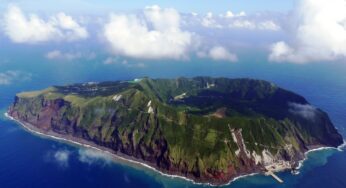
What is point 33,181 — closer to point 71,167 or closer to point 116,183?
point 71,167

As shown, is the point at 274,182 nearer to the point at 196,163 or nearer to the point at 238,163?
the point at 238,163

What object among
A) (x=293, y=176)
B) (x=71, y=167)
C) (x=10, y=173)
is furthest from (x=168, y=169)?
(x=10, y=173)

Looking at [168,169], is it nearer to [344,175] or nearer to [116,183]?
[116,183]

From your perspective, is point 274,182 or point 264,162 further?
point 264,162

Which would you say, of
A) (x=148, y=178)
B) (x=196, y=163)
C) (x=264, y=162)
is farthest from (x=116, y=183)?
(x=264, y=162)

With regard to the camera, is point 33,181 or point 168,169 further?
point 168,169

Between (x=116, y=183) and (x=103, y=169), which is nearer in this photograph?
(x=116, y=183)

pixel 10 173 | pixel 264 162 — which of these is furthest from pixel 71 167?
pixel 264 162
